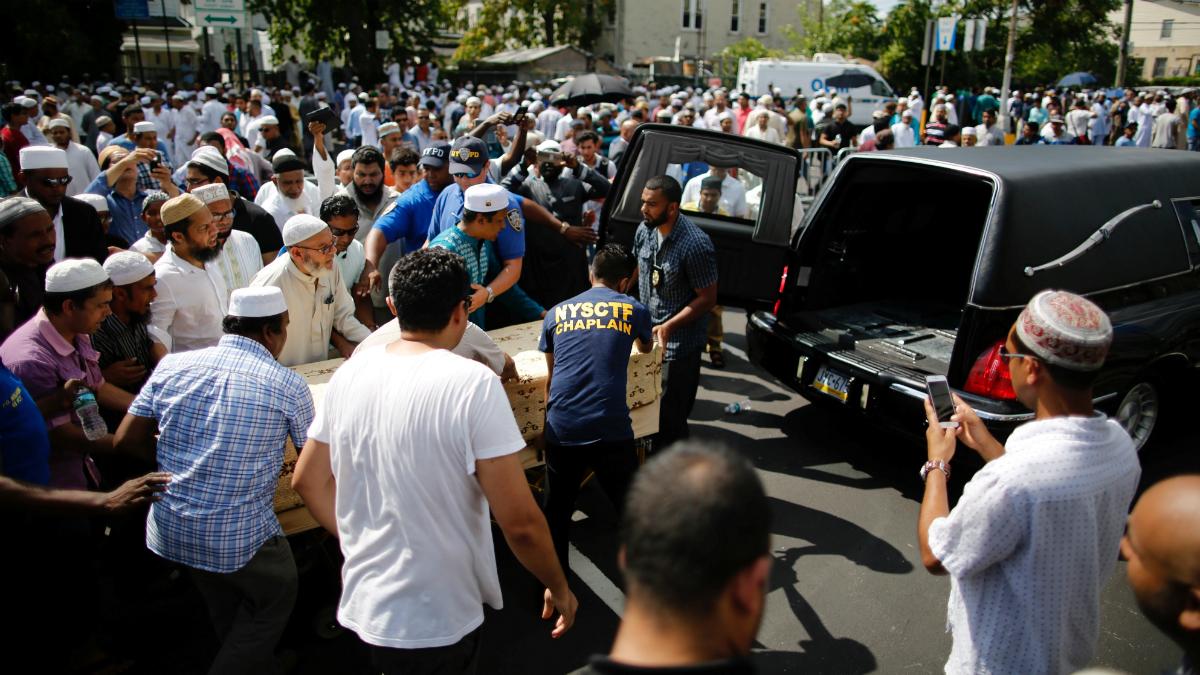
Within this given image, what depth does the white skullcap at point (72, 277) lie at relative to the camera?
3297mm

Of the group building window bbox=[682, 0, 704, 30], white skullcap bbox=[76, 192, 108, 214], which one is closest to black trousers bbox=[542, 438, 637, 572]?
white skullcap bbox=[76, 192, 108, 214]

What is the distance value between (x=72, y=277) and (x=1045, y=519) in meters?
3.44

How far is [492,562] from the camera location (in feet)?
8.39

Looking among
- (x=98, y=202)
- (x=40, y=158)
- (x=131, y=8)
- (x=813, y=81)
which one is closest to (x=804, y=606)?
(x=40, y=158)

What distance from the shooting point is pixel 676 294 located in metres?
4.95

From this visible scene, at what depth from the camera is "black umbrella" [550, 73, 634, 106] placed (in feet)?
68.1

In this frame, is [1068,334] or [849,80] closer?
[1068,334]

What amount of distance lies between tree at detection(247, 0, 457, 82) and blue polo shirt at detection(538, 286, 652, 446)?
32.9 m

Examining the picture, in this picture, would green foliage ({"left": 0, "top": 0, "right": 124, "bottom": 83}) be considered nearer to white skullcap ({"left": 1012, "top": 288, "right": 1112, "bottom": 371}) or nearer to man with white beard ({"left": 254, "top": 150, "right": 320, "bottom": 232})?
man with white beard ({"left": 254, "top": 150, "right": 320, "bottom": 232})

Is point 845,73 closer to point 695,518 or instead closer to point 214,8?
point 214,8

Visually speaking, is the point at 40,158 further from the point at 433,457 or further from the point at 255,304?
the point at 433,457

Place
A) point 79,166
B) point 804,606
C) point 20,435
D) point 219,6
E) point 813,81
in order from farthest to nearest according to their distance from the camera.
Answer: point 813,81, point 219,6, point 79,166, point 804,606, point 20,435

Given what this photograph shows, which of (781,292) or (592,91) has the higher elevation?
(592,91)

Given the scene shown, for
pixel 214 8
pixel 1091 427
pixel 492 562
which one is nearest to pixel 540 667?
pixel 492 562
